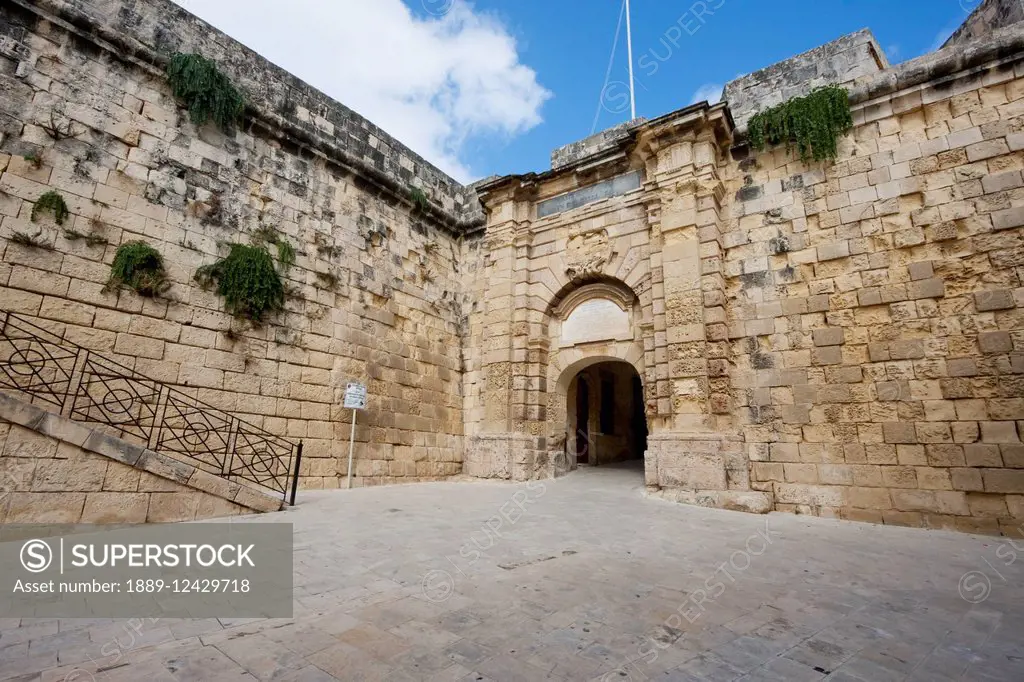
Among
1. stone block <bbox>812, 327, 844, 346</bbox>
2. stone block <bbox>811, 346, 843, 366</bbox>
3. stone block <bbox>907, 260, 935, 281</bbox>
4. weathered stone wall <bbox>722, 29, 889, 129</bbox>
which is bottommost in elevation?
stone block <bbox>811, 346, 843, 366</bbox>

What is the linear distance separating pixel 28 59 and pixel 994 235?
11454 millimetres

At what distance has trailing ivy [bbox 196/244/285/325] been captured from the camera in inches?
262

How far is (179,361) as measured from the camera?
20.1 ft

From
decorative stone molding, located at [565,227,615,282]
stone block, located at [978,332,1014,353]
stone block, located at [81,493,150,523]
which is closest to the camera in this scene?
stone block, located at [81,493,150,523]

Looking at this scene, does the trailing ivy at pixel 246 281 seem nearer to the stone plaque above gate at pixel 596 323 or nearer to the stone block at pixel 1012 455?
the stone plaque above gate at pixel 596 323

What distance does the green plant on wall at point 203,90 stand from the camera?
6.71 meters

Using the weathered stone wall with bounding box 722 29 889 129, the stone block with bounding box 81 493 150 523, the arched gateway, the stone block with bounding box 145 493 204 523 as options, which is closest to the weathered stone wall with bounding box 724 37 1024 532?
the arched gateway

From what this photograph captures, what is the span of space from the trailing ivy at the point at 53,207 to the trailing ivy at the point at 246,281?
143 centimetres

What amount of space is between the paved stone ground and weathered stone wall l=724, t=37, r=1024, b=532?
1.14m

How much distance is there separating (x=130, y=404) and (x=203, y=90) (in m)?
4.46

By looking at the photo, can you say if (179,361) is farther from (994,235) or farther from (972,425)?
(994,235)

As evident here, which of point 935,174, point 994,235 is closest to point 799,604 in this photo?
point 994,235

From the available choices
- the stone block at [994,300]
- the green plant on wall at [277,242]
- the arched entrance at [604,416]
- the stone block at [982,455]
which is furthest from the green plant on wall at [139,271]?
the stone block at [994,300]

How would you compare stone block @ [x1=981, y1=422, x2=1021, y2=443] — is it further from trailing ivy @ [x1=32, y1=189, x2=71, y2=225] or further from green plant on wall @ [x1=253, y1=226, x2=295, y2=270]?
trailing ivy @ [x1=32, y1=189, x2=71, y2=225]
